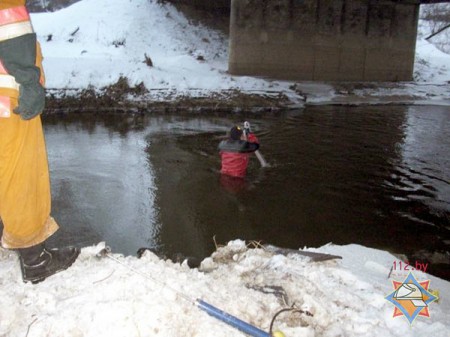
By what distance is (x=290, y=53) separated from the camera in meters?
20.3

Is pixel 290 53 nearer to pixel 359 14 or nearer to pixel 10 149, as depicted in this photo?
pixel 359 14

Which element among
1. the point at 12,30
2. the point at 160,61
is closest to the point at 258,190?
the point at 12,30

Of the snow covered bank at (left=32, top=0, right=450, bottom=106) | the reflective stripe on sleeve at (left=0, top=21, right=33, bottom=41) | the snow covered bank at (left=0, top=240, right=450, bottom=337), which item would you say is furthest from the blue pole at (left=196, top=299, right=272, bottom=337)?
the snow covered bank at (left=32, top=0, right=450, bottom=106)

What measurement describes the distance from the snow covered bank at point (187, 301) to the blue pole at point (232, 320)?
36 mm

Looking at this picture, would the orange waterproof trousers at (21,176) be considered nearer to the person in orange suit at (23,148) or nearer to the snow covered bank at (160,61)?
the person in orange suit at (23,148)

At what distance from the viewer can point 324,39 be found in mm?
20766

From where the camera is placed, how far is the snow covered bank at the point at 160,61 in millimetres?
16531

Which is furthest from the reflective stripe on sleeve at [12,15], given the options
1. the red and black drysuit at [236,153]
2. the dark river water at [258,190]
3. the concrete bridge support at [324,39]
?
the concrete bridge support at [324,39]

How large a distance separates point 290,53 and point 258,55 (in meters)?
1.79

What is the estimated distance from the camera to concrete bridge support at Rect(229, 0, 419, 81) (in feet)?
63.3

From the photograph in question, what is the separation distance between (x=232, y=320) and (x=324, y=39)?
795 inches

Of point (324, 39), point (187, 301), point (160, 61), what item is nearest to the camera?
point (187, 301)

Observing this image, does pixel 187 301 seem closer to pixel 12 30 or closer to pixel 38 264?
pixel 38 264

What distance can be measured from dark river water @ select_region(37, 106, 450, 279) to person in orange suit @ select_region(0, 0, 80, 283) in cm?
216
